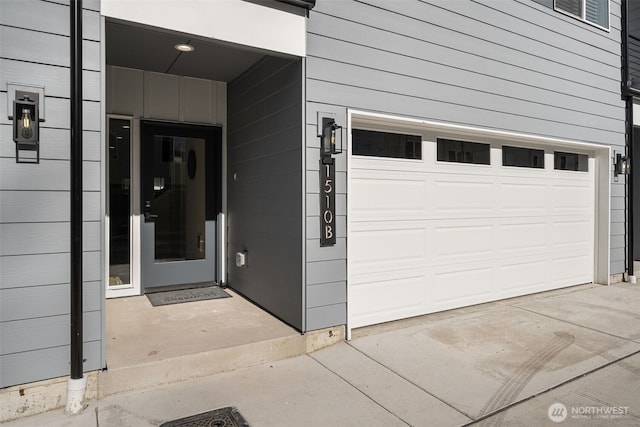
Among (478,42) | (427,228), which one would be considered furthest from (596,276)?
(478,42)

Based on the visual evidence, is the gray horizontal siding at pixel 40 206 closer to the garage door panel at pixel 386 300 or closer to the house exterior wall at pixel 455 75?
the house exterior wall at pixel 455 75

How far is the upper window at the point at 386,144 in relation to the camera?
3959 millimetres

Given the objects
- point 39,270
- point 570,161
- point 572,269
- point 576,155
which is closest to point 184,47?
point 39,270

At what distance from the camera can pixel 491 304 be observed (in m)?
4.91

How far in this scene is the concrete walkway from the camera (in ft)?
8.20

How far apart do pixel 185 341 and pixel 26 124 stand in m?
1.78

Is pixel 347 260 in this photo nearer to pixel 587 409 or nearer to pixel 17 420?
pixel 587 409

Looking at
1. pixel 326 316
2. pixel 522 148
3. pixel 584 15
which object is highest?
pixel 584 15

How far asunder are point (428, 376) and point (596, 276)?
4432 mm

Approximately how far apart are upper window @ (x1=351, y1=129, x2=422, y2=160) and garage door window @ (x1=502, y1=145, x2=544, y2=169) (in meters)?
1.39

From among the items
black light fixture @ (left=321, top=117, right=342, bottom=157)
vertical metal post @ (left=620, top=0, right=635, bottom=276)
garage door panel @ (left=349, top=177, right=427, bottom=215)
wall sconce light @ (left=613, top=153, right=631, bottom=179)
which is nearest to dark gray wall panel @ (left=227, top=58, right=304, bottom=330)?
black light fixture @ (left=321, top=117, right=342, bottom=157)

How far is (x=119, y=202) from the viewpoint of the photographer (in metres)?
4.51

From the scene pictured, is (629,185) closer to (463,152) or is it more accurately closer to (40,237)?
(463,152)

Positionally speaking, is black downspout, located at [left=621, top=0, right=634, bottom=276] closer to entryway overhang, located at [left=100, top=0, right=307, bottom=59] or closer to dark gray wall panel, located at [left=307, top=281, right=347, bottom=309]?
dark gray wall panel, located at [left=307, top=281, right=347, bottom=309]
